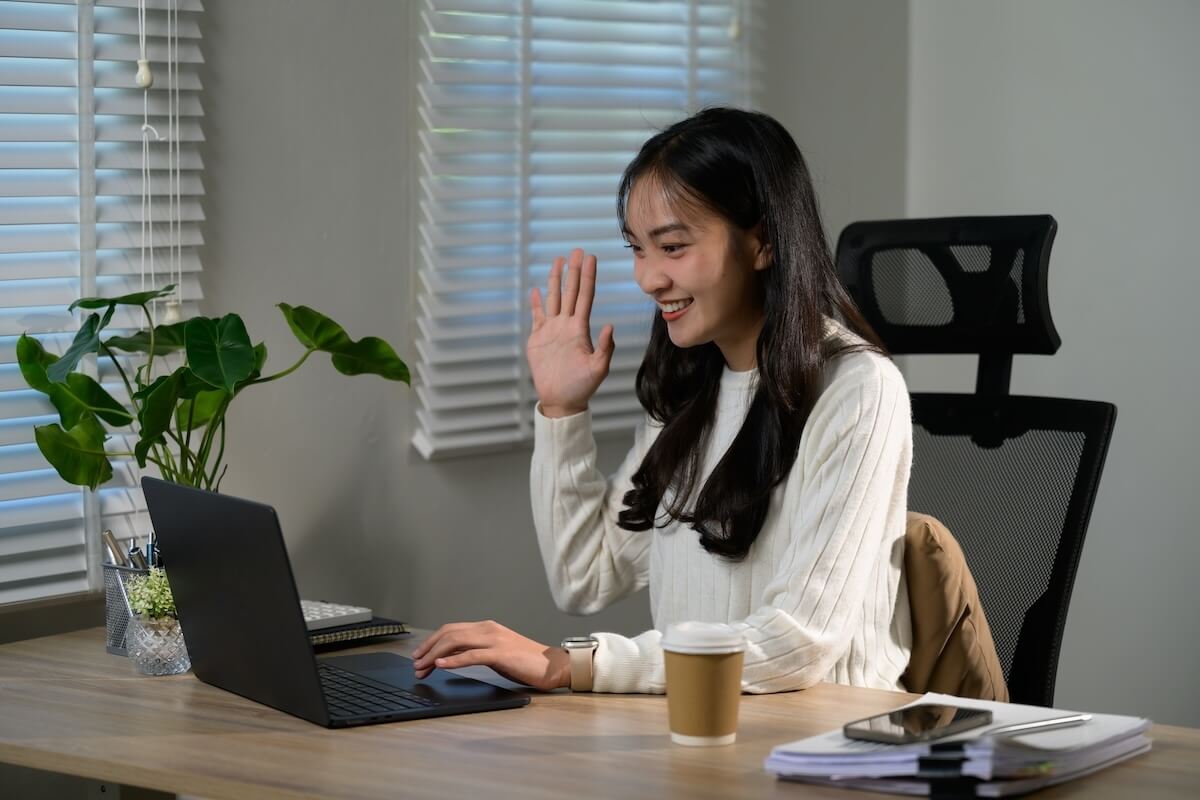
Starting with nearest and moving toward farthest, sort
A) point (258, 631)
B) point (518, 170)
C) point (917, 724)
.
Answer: point (917, 724) < point (258, 631) < point (518, 170)

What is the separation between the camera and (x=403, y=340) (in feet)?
8.30

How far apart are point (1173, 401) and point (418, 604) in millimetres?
1666

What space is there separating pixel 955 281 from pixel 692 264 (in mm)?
545

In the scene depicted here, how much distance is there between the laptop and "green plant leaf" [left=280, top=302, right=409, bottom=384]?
1.36 ft

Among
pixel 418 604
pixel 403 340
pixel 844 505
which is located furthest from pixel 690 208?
pixel 418 604

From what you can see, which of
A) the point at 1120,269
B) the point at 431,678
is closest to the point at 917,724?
the point at 431,678

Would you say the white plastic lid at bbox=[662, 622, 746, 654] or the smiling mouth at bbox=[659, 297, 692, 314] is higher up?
the smiling mouth at bbox=[659, 297, 692, 314]

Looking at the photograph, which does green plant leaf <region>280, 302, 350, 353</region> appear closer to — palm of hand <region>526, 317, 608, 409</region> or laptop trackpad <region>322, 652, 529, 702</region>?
palm of hand <region>526, 317, 608, 409</region>

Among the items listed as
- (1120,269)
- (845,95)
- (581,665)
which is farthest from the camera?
(845,95)

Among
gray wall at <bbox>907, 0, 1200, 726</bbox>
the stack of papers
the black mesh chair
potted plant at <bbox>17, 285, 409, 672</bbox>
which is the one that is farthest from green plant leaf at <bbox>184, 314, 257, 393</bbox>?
gray wall at <bbox>907, 0, 1200, 726</bbox>

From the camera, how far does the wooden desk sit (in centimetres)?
127

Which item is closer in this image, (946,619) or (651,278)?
(946,619)

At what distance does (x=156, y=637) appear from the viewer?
1.77 metres

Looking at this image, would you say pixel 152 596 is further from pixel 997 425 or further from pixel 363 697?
pixel 997 425
